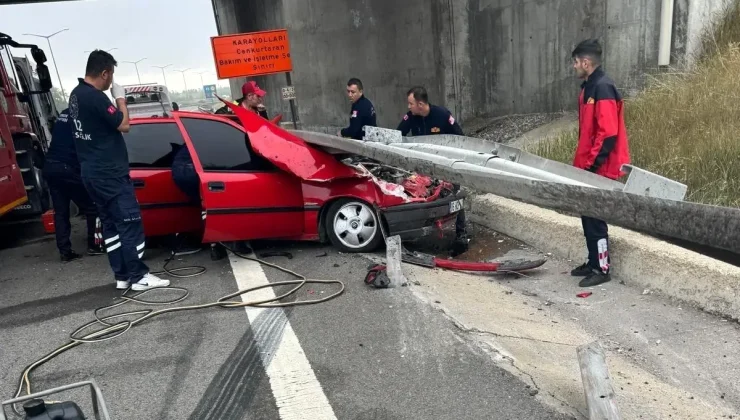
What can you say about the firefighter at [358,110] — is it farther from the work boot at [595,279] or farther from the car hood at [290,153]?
the work boot at [595,279]

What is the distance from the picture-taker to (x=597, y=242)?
163 inches

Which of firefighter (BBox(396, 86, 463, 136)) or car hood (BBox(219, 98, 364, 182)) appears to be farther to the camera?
firefighter (BBox(396, 86, 463, 136))

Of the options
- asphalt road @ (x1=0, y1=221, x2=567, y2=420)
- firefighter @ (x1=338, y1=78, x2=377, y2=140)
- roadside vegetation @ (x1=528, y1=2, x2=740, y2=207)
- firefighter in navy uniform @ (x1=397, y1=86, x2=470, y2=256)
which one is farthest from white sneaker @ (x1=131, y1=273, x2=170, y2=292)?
roadside vegetation @ (x1=528, y1=2, x2=740, y2=207)

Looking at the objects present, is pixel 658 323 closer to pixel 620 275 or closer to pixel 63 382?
pixel 620 275

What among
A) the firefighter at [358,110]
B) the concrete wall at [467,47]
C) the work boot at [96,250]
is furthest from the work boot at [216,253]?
the concrete wall at [467,47]

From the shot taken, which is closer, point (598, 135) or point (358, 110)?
point (598, 135)

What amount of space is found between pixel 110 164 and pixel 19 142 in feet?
12.7

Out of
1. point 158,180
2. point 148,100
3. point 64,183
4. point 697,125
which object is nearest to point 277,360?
point 158,180

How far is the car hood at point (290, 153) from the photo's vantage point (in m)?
4.93

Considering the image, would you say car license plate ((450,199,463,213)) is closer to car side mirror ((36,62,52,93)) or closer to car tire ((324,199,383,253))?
car tire ((324,199,383,253))

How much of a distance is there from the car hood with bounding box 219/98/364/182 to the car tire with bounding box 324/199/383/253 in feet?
0.98

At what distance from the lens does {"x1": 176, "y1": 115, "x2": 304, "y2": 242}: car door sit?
4.91 m

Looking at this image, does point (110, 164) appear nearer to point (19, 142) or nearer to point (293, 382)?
point (293, 382)

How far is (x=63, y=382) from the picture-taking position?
309cm
